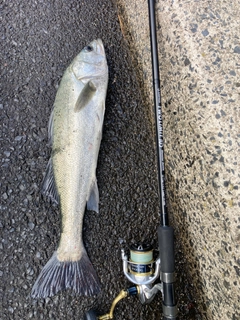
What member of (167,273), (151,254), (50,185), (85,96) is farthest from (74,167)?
(167,273)

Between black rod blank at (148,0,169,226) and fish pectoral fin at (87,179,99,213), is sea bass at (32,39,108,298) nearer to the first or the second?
fish pectoral fin at (87,179,99,213)

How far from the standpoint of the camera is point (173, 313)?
4.92 ft

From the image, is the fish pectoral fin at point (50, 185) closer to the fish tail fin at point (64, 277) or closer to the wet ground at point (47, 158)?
the wet ground at point (47, 158)

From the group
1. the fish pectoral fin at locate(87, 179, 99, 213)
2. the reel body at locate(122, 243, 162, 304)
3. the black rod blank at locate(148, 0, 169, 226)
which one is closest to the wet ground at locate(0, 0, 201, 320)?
the fish pectoral fin at locate(87, 179, 99, 213)

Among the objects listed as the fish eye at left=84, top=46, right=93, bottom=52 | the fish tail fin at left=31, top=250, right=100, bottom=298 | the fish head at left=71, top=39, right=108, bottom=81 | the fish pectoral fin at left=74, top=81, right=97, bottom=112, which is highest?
the fish eye at left=84, top=46, right=93, bottom=52

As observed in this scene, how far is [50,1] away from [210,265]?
1960mm

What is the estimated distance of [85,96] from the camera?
1797 mm

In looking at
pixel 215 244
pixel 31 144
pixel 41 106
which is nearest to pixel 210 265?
pixel 215 244

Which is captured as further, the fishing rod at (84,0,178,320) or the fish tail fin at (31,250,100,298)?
the fish tail fin at (31,250,100,298)

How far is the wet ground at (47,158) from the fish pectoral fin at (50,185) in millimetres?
65

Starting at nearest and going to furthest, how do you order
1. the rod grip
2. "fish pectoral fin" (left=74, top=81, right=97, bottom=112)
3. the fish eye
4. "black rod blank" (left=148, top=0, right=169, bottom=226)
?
the rod grip < "black rod blank" (left=148, top=0, right=169, bottom=226) < "fish pectoral fin" (left=74, top=81, right=97, bottom=112) < the fish eye

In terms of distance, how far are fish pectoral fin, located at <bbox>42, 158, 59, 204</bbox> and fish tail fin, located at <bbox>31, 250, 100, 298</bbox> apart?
0.32 metres

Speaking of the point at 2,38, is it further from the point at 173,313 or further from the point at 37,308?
the point at 173,313

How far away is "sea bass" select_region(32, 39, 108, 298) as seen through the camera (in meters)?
1.72
